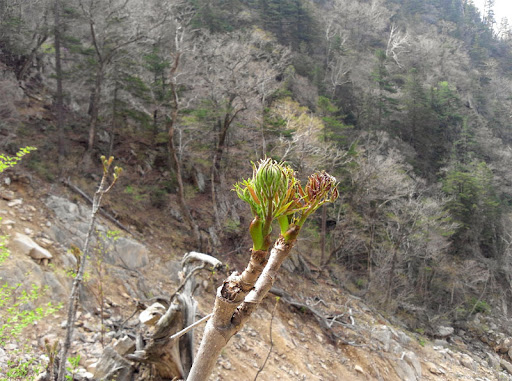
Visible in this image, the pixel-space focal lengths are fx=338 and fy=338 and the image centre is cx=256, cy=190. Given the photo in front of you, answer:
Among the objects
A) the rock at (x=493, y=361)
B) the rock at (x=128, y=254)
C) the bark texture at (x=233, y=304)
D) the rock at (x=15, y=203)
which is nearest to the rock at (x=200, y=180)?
the rock at (x=128, y=254)

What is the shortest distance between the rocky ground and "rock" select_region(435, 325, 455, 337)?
226 centimetres

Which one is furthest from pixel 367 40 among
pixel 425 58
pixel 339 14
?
pixel 425 58

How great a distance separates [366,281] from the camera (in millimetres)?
14953

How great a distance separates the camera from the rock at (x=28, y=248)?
5547mm

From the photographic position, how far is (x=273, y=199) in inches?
30.1

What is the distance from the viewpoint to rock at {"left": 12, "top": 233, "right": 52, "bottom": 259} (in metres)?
5.55

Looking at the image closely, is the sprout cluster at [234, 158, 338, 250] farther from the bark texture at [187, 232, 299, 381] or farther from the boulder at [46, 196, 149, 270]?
the boulder at [46, 196, 149, 270]

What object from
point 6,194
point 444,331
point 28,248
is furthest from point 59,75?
point 444,331

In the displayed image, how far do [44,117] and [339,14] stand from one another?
31552 millimetres

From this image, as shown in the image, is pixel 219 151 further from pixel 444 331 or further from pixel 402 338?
pixel 444 331

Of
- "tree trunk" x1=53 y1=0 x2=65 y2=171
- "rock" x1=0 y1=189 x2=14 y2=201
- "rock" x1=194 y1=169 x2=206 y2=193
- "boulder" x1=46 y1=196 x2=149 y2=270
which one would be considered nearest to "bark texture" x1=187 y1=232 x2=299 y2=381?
"boulder" x1=46 y1=196 x2=149 y2=270

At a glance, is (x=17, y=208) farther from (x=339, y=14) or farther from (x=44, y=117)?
(x=339, y=14)

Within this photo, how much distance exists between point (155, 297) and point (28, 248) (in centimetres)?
329

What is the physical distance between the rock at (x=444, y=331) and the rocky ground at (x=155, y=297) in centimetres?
226
